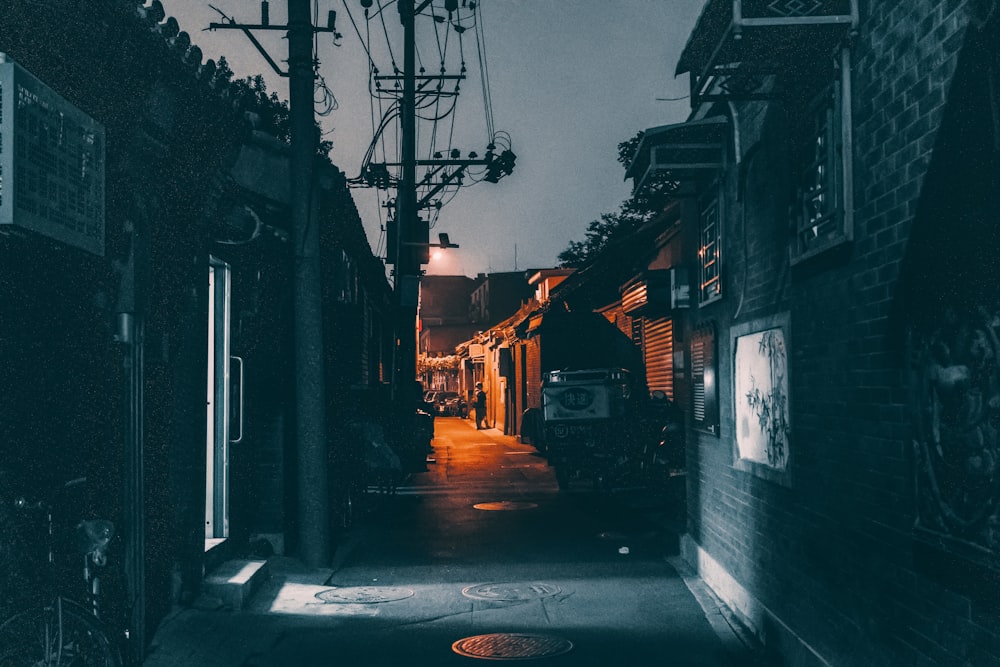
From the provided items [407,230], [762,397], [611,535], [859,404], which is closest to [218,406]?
[762,397]

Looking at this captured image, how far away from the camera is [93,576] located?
5797mm

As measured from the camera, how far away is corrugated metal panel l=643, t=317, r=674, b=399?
17.7 m

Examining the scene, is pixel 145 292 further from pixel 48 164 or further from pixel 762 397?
pixel 762 397

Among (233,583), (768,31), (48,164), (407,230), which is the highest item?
(407,230)

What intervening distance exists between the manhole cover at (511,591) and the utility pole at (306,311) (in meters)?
1.83

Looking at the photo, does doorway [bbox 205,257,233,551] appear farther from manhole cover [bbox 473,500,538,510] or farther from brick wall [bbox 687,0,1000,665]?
manhole cover [bbox 473,500,538,510]

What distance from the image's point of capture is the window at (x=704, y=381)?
29.3 ft

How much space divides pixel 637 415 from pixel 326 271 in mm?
5976

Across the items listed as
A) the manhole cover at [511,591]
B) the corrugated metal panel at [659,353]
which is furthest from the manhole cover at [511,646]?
the corrugated metal panel at [659,353]

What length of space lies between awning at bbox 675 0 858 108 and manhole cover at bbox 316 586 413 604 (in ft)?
17.1

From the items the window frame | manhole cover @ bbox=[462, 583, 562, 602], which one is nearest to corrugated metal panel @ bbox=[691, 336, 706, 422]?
the window frame

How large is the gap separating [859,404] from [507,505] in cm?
1034

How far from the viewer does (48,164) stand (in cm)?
508

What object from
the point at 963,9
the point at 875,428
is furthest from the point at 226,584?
the point at 963,9
